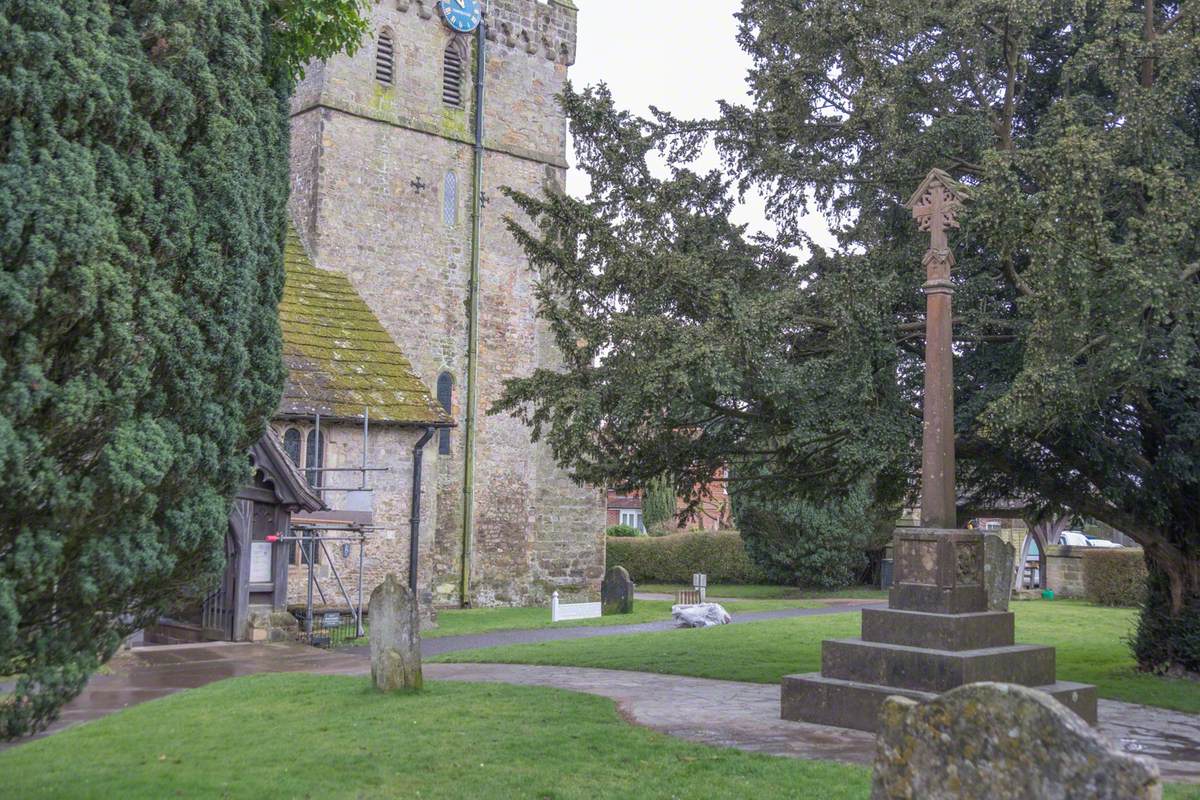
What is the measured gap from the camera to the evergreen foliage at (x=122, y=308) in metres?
5.52

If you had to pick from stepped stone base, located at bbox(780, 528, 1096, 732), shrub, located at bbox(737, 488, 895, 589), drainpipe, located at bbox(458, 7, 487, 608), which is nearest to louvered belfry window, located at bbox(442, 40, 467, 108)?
drainpipe, located at bbox(458, 7, 487, 608)

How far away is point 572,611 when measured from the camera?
2406cm

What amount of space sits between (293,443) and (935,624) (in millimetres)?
15368

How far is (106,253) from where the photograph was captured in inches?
231

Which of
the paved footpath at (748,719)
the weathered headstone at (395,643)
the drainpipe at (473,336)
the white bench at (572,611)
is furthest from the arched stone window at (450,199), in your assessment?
the weathered headstone at (395,643)

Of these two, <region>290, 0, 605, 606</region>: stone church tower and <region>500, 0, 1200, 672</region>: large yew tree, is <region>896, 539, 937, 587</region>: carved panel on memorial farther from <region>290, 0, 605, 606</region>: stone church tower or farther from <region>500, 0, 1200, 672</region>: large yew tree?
<region>290, 0, 605, 606</region>: stone church tower

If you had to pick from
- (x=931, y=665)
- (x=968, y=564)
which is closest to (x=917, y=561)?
(x=968, y=564)

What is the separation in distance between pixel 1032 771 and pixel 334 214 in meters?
24.3

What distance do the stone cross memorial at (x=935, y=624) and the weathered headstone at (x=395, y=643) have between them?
A: 169 inches

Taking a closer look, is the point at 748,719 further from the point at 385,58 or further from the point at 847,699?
the point at 385,58

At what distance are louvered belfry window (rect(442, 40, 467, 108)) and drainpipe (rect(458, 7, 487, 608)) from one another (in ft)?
1.33

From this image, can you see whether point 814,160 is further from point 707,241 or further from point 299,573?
point 299,573

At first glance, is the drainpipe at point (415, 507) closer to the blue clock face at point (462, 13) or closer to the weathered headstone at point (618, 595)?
the weathered headstone at point (618, 595)

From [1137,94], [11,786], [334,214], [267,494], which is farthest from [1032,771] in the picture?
[334,214]
